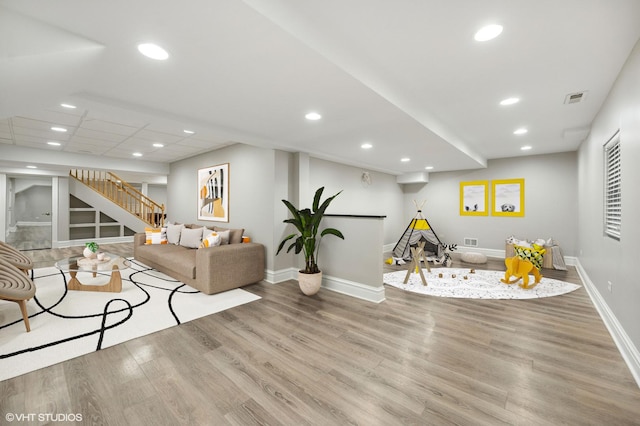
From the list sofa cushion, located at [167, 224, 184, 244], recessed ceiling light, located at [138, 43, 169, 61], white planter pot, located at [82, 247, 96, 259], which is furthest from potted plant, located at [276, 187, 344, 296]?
white planter pot, located at [82, 247, 96, 259]

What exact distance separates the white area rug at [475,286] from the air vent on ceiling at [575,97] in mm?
2525

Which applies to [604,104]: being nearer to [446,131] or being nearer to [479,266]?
[446,131]

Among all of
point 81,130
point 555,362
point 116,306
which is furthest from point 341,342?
point 81,130

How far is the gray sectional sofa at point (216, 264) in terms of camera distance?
12.3 ft

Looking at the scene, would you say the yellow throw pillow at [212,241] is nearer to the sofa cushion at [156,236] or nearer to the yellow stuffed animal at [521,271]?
the sofa cushion at [156,236]

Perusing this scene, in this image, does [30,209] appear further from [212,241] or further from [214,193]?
[212,241]

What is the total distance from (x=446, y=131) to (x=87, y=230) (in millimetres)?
10443

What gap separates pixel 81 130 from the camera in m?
4.21

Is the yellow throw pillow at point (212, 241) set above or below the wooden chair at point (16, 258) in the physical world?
above

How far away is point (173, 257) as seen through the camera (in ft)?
14.3

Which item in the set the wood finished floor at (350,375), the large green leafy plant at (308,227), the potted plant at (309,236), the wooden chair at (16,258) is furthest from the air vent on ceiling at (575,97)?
the wooden chair at (16,258)

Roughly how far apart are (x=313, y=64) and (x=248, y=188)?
126 inches

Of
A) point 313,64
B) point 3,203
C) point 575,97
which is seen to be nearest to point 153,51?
point 313,64

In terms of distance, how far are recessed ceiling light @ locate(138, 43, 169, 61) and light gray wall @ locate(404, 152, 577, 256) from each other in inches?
279
